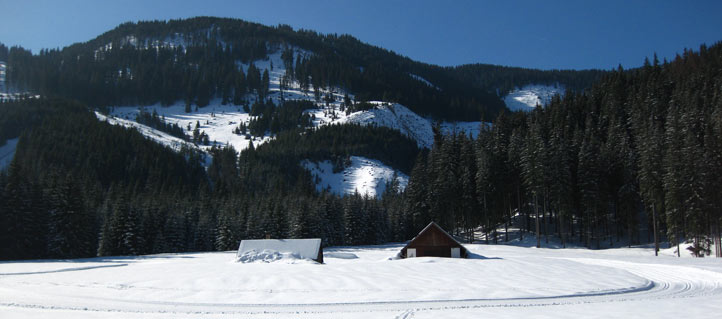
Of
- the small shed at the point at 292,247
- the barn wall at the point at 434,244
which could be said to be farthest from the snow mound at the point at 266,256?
the barn wall at the point at 434,244

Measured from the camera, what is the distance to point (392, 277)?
24375 millimetres

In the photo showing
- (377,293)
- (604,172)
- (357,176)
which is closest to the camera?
(377,293)

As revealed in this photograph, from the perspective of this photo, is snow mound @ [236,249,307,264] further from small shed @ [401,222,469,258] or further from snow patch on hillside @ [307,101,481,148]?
snow patch on hillside @ [307,101,481,148]

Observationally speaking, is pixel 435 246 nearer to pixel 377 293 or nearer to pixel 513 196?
pixel 377 293

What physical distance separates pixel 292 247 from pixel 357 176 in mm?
99784

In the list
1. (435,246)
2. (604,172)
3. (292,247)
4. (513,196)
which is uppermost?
(604,172)

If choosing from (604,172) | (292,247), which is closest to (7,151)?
(292,247)

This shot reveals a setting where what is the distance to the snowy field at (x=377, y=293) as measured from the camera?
582 inches

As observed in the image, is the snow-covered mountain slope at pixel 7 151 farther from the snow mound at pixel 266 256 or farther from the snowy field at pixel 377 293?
the snowy field at pixel 377 293

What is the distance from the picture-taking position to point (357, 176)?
453 feet

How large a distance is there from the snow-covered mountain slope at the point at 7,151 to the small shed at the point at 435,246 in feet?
392

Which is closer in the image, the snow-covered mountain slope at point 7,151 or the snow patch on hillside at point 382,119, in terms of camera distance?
the snow-covered mountain slope at point 7,151

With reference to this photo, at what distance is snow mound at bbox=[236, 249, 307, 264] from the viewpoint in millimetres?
36681

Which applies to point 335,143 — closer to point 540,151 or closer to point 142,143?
point 142,143
